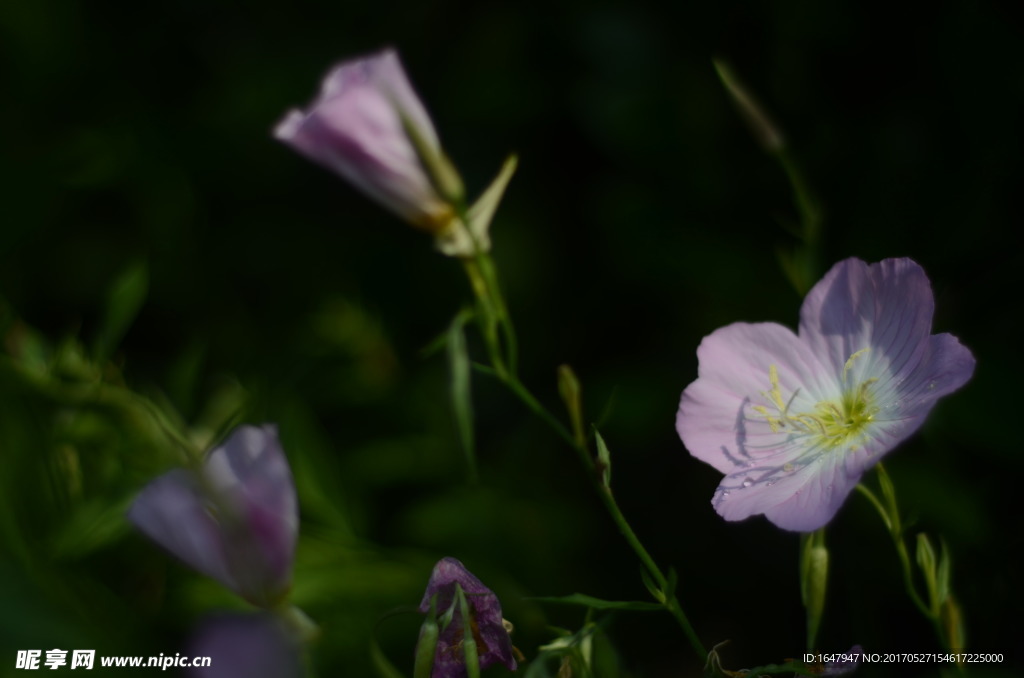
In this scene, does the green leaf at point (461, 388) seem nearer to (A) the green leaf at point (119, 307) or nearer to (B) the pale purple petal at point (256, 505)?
(B) the pale purple petal at point (256, 505)

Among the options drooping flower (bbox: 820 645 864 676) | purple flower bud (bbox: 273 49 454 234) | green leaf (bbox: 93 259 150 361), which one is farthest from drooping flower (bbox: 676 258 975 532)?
green leaf (bbox: 93 259 150 361)

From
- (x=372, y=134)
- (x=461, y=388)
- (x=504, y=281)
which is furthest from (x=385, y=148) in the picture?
(x=504, y=281)

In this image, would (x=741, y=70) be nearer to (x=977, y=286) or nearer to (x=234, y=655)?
(x=977, y=286)

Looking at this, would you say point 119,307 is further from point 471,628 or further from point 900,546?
point 900,546

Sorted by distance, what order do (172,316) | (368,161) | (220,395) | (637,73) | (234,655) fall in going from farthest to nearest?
(172,316), (637,73), (220,395), (368,161), (234,655)

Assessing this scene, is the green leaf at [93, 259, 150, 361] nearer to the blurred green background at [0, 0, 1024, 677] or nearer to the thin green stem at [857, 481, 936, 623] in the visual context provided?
the blurred green background at [0, 0, 1024, 677]

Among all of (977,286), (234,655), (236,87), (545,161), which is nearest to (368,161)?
(234,655)
